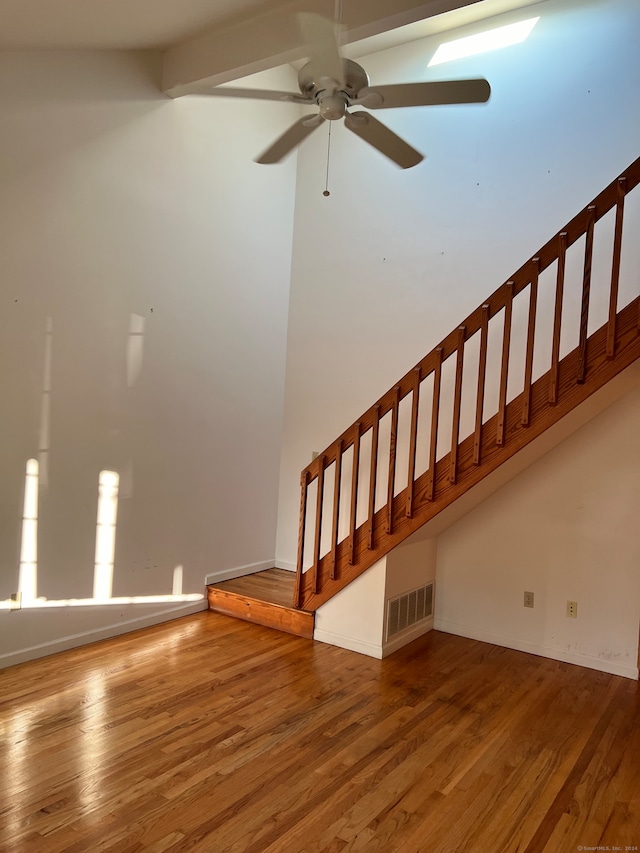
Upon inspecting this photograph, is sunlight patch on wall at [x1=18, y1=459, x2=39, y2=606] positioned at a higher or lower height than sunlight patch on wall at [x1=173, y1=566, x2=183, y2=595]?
higher

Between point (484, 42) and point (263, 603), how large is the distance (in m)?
4.22

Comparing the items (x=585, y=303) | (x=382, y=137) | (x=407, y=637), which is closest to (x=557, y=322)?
(x=585, y=303)

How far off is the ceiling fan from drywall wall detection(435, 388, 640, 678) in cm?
212

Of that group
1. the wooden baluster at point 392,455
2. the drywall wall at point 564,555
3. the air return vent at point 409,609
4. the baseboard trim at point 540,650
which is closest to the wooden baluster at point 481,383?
the wooden baluster at point 392,455

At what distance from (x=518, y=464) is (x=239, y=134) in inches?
125

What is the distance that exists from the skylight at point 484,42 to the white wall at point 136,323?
1.33 meters

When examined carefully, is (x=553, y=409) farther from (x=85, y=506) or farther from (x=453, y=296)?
(x=85, y=506)

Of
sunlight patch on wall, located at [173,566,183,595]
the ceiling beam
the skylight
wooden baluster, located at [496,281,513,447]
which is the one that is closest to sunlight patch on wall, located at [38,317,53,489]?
sunlight patch on wall, located at [173,566,183,595]

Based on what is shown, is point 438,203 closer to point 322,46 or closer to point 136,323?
point 136,323

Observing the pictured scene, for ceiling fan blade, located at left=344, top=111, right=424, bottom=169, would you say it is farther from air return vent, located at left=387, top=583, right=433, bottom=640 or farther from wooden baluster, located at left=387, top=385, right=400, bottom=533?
air return vent, located at left=387, top=583, right=433, bottom=640

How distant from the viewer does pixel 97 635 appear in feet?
12.5

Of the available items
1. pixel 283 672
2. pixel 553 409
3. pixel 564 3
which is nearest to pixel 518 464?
pixel 553 409

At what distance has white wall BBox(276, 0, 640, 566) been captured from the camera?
391 centimetres

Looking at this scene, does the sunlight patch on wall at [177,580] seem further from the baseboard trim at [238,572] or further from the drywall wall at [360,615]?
the drywall wall at [360,615]
